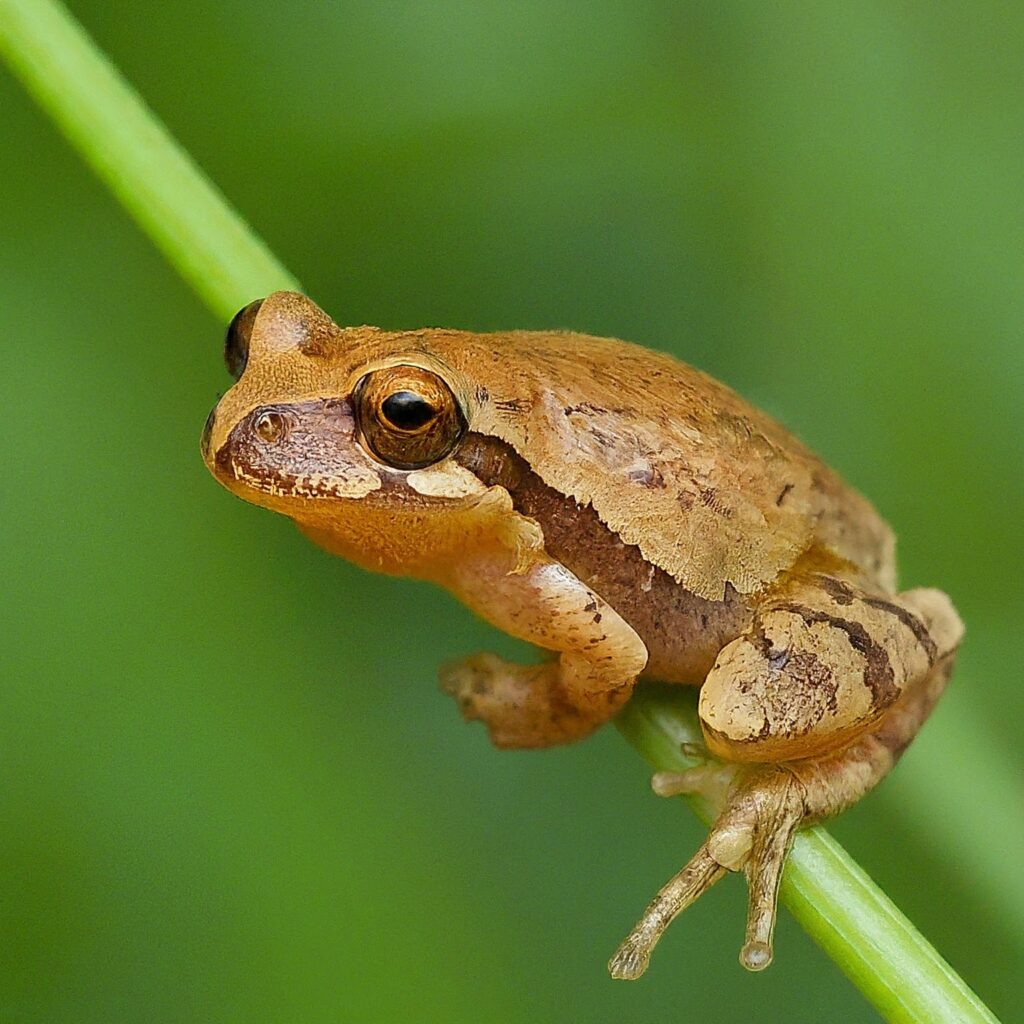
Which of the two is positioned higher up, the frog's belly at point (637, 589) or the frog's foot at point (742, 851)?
the frog's belly at point (637, 589)

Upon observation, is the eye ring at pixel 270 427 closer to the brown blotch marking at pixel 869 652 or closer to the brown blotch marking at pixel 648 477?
the brown blotch marking at pixel 648 477

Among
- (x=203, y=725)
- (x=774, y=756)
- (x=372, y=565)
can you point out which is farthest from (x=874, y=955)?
(x=203, y=725)

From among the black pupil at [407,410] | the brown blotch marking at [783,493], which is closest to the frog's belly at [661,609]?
the brown blotch marking at [783,493]

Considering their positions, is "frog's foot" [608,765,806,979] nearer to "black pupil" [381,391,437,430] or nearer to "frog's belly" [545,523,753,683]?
"frog's belly" [545,523,753,683]

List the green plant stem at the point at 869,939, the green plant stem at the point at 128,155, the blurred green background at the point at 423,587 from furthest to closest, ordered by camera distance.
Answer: the blurred green background at the point at 423,587 → the green plant stem at the point at 128,155 → the green plant stem at the point at 869,939

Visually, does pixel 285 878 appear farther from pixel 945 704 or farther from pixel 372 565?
pixel 945 704

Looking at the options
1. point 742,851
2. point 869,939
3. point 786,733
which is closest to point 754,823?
point 742,851

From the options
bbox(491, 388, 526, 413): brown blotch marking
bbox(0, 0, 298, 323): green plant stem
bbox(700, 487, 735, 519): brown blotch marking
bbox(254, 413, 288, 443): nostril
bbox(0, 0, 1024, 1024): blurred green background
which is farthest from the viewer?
bbox(0, 0, 1024, 1024): blurred green background

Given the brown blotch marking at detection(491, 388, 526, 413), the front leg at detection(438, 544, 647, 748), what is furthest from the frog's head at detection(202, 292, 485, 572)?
the front leg at detection(438, 544, 647, 748)
